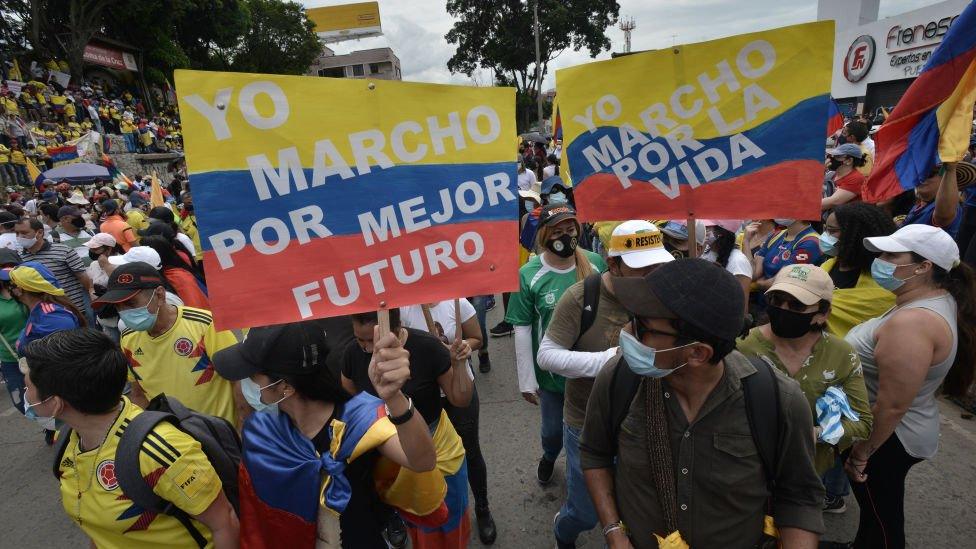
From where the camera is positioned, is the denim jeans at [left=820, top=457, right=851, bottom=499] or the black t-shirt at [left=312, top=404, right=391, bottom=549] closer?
the black t-shirt at [left=312, top=404, right=391, bottom=549]

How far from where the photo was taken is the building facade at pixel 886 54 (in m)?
21.4

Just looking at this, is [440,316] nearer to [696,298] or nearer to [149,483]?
[149,483]

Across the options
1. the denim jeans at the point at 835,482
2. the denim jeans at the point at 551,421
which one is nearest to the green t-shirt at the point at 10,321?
the denim jeans at the point at 551,421

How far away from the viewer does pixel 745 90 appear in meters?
2.36

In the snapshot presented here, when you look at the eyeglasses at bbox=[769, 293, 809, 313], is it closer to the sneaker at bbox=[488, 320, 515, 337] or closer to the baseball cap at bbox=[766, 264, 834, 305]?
the baseball cap at bbox=[766, 264, 834, 305]

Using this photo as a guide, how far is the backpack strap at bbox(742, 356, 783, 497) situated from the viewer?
5.31ft

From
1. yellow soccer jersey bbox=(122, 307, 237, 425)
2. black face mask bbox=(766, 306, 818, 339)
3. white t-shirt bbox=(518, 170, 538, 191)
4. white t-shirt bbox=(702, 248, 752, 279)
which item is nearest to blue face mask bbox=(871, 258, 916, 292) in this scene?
black face mask bbox=(766, 306, 818, 339)

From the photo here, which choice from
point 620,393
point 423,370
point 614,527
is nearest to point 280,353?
point 423,370

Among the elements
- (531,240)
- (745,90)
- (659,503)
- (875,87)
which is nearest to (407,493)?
(659,503)

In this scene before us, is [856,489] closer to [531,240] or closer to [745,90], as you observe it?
[745,90]

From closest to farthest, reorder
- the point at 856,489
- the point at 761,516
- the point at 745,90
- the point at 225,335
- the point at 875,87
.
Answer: the point at 761,516
the point at 745,90
the point at 856,489
the point at 225,335
the point at 875,87

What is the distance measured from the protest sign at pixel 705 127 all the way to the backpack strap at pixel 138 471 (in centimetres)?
206

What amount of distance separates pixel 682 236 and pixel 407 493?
8.42ft

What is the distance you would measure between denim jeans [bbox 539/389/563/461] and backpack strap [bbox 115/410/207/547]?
2028mm
